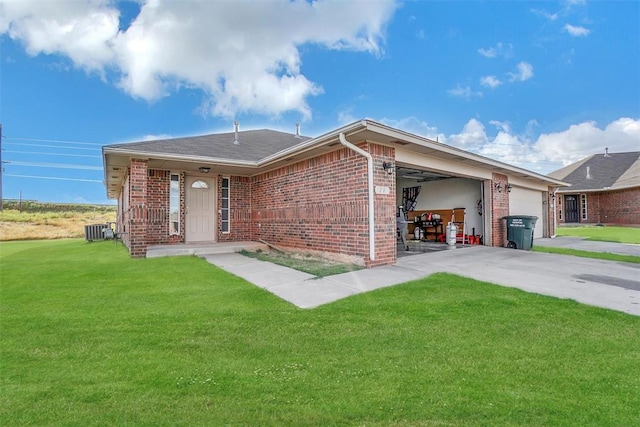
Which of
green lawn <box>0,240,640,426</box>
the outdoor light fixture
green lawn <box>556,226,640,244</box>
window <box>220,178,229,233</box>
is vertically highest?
the outdoor light fixture

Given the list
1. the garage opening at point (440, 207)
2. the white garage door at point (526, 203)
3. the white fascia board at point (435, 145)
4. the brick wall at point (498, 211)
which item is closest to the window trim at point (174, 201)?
the white fascia board at point (435, 145)

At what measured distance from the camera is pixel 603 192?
2278 centimetres

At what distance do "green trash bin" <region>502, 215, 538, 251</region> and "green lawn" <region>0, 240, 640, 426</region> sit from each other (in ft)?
21.0

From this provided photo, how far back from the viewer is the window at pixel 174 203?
10.1 meters

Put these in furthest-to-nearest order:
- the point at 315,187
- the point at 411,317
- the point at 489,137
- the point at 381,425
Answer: the point at 489,137 → the point at 315,187 → the point at 411,317 → the point at 381,425

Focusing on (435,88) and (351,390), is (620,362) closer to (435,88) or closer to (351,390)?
(351,390)

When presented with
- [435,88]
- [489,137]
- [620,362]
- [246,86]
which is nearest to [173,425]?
[620,362]

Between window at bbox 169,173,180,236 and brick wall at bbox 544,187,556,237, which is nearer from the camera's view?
window at bbox 169,173,180,236

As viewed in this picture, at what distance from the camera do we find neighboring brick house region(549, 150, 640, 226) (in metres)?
20.8

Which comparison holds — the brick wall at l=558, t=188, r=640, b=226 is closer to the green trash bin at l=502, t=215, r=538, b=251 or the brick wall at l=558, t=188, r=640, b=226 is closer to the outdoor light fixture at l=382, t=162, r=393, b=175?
the green trash bin at l=502, t=215, r=538, b=251

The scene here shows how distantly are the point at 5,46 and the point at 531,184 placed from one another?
22141mm

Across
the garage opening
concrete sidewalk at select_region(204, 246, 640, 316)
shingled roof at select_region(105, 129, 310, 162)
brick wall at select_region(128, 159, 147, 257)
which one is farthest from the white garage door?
brick wall at select_region(128, 159, 147, 257)

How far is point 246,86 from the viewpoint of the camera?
13641mm

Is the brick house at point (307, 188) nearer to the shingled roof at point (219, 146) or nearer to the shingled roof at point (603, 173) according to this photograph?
the shingled roof at point (219, 146)
